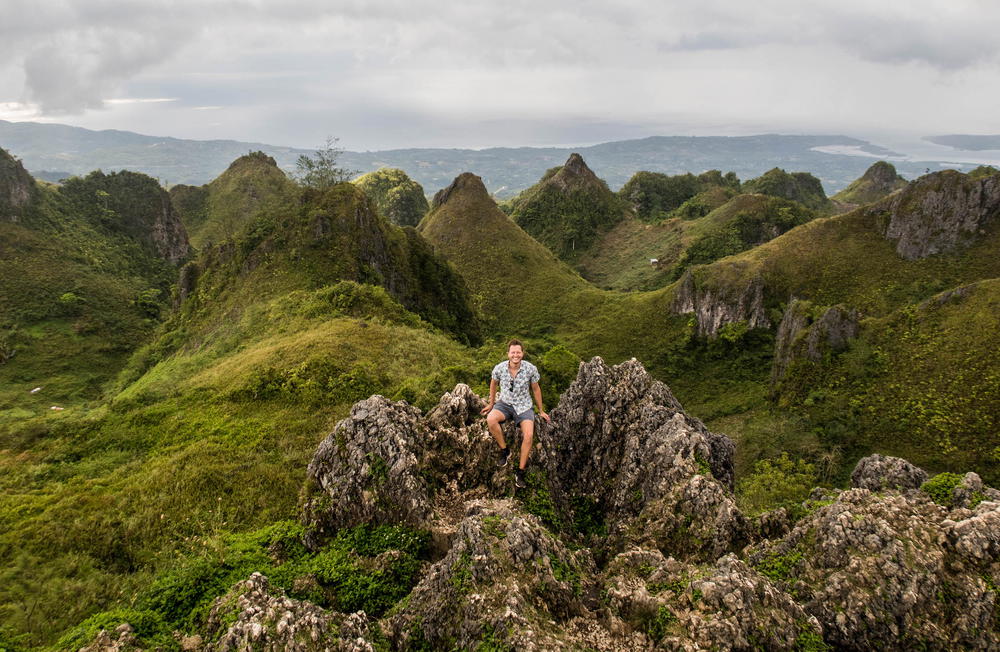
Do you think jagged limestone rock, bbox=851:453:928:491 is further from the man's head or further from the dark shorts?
the man's head

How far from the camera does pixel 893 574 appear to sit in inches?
354

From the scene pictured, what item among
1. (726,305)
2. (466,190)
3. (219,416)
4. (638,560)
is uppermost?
(466,190)

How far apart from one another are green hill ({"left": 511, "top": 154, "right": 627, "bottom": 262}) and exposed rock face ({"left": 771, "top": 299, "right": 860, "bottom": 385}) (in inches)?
2881

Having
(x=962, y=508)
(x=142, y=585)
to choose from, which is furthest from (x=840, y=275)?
(x=142, y=585)

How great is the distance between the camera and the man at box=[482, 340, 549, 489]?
11.8 m

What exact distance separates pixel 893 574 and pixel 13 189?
379 ft

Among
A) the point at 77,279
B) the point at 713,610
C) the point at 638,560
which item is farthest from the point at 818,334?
the point at 77,279

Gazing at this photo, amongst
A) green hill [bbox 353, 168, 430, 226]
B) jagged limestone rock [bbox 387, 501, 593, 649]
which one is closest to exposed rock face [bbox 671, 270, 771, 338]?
jagged limestone rock [bbox 387, 501, 593, 649]

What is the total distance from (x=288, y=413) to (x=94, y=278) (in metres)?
73.2

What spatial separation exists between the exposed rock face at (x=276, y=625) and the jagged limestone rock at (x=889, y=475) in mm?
15909

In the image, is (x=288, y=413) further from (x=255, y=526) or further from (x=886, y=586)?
(x=886, y=586)

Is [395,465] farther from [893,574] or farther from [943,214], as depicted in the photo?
[943,214]

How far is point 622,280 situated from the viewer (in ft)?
334

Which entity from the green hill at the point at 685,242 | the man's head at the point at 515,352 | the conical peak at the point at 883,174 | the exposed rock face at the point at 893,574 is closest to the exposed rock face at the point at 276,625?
the man's head at the point at 515,352
